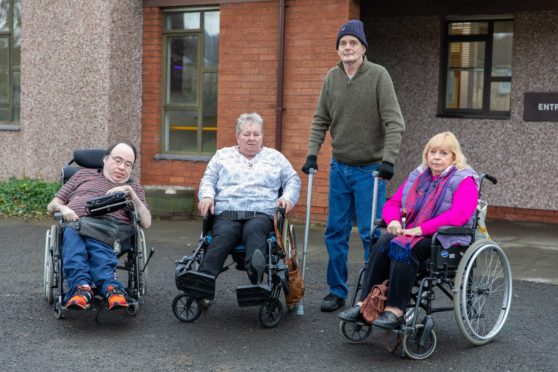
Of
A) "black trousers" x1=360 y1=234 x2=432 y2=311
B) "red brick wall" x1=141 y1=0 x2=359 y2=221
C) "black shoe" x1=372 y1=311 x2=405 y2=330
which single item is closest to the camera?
"black shoe" x1=372 y1=311 x2=405 y2=330

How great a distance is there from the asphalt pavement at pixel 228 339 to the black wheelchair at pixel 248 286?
0.11 m

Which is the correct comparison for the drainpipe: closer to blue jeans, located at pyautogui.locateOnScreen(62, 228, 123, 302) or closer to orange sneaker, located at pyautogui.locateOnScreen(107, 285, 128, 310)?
blue jeans, located at pyautogui.locateOnScreen(62, 228, 123, 302)

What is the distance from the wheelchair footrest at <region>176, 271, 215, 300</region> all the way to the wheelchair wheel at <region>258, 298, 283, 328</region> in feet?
1.31

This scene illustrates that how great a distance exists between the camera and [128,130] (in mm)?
11773

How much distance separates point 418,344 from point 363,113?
71.2 inches

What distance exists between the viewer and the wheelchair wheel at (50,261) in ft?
19.7

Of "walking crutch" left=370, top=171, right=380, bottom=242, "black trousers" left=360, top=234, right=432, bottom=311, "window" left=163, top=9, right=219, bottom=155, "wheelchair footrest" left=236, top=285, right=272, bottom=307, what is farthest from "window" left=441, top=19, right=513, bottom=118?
"wheelchair footrest" left=236, top=285, right=272, bottom=307

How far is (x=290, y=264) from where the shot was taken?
6.05m

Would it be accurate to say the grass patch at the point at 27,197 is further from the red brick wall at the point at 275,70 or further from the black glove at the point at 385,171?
the black glove at the point at 385,171

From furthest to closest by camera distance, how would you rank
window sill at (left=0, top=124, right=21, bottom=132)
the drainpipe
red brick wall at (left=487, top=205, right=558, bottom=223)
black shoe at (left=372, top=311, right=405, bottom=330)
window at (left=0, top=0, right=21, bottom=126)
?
window at (left=0, top=0, right=21, bottom=126) → window sill at (left=0, top=124, right=21, bottom=132) → red brick wall at (left=487, top=205, right=558, bottom=223) → the drainpipe → black shoe at (left=372, top=311, right=405, bottom=330)

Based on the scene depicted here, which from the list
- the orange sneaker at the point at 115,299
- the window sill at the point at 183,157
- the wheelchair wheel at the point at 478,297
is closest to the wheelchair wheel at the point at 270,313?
the orange sneaker at the point at 115,299

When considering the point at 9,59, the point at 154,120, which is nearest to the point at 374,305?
the point at 154,120

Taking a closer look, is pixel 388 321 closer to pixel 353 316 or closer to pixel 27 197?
pixel 353 316

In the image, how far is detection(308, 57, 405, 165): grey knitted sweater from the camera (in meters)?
6.14
